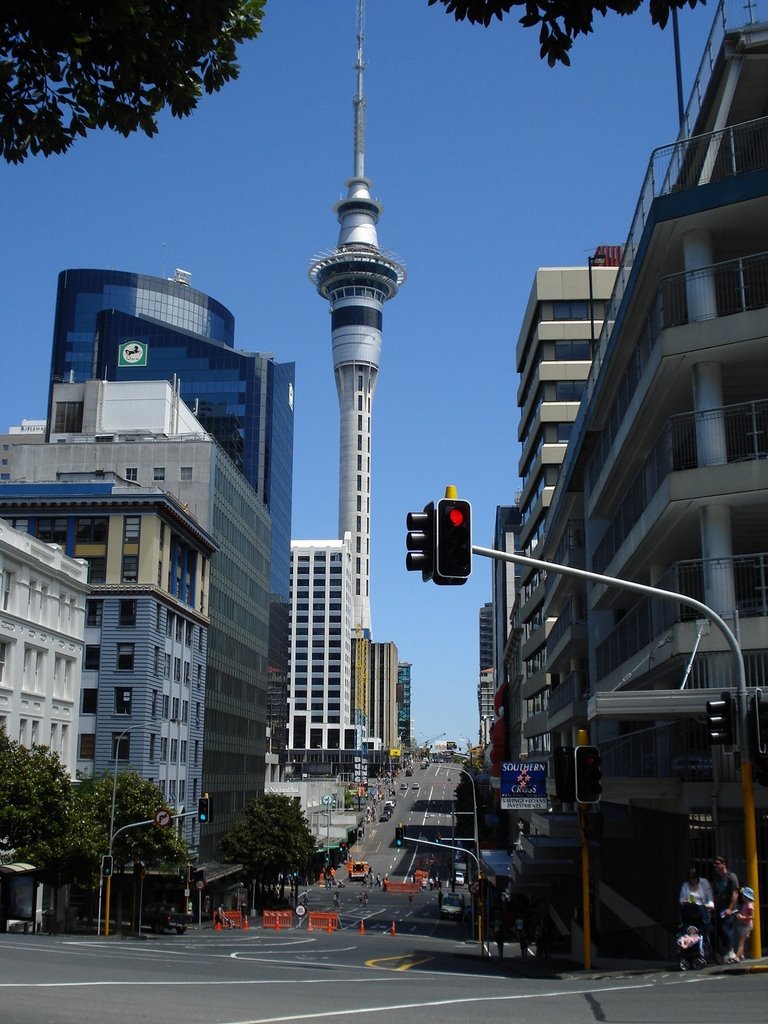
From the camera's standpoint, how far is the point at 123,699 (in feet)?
230

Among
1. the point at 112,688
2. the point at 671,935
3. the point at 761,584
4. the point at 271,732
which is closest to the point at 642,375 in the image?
the point at 761,584

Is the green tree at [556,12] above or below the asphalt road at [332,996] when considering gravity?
above

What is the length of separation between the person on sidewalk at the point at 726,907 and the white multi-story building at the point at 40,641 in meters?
41.5

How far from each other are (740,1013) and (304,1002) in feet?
20.3

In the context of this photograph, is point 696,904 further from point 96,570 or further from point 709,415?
point 96,570

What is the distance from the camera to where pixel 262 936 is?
5669 cm

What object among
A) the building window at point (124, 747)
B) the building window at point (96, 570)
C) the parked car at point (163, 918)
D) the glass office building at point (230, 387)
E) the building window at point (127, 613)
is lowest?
the parked car at point (163, 918)

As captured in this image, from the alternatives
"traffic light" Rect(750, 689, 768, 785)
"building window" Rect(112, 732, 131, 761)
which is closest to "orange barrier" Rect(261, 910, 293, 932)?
"building window" Rect(112, 732, 131, 761)

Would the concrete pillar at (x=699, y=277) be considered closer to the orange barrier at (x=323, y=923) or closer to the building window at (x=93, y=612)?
the orange barrier at (x=323, y=923)

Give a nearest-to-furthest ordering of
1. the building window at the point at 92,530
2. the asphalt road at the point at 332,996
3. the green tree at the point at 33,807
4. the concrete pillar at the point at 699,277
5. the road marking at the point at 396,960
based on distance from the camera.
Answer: the asphalt road at the point at 332,996 → the concrete pillar at the point at 699,277 → the road marking at the point at 396,960 → the green tree at the point at 33,807 → the building window at the point at 92,530

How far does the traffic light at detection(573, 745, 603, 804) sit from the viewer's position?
2097 cm

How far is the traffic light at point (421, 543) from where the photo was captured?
50.8 feet

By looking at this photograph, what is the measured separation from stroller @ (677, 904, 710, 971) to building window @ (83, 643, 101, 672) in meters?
56.2

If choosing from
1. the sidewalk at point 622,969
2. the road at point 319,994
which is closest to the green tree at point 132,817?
the road at point 319,994
